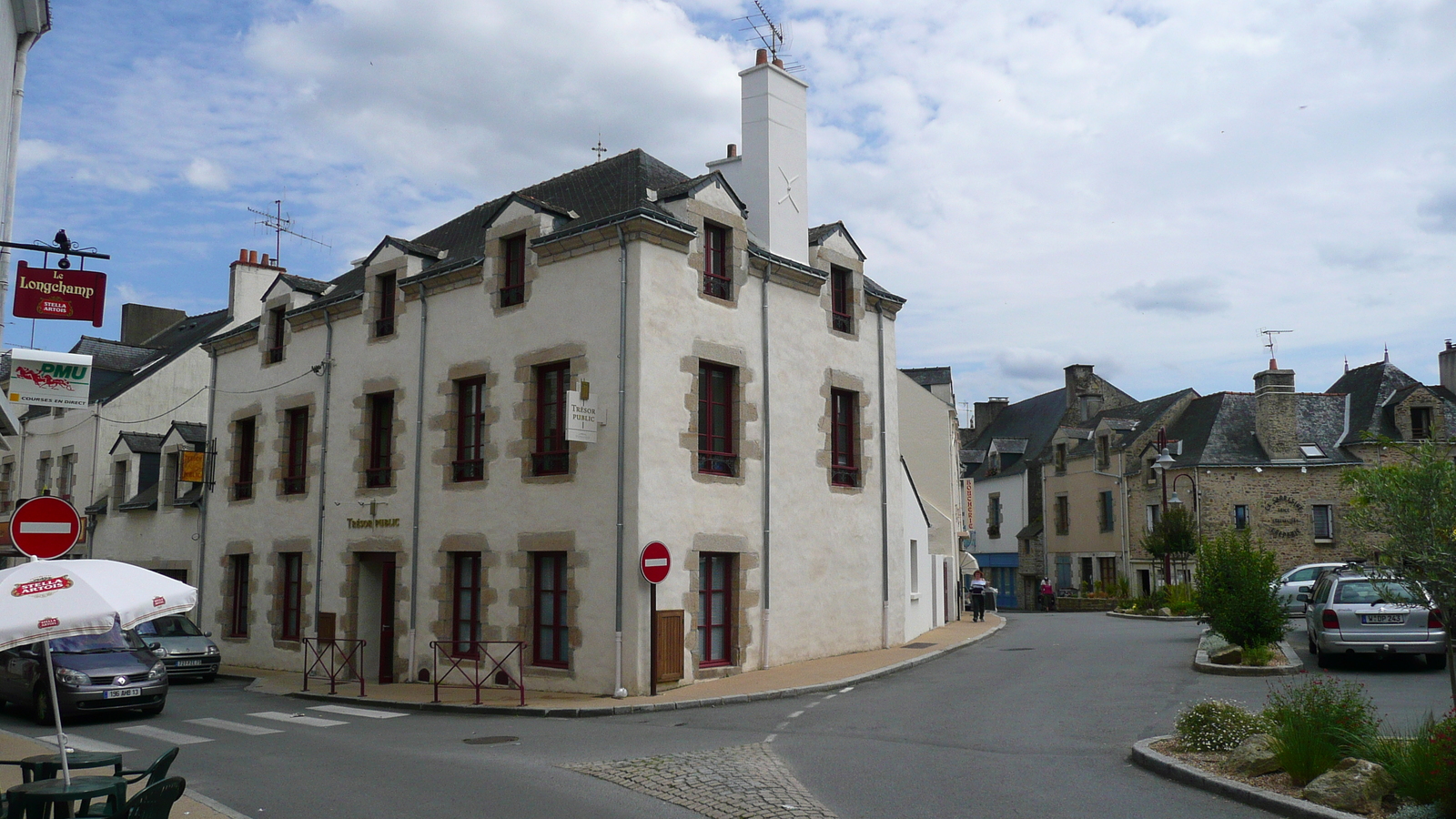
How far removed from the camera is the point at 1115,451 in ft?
131

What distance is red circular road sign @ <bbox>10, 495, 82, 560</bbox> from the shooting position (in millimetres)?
8133

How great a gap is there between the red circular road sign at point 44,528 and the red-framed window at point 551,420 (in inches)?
309

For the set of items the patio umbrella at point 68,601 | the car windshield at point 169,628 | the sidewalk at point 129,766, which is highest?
the patio umbrella at point 68,601

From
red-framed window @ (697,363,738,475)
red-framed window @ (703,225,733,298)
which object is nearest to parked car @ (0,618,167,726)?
red-framed window @ (697,363,738,475)

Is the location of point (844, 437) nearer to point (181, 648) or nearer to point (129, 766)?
point (129, 766)

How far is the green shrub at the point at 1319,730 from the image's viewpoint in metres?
7.61

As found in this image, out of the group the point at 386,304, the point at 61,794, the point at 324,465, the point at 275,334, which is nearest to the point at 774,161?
the point at 386,304

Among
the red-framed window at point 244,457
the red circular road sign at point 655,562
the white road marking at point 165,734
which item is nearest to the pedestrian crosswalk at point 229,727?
the white road marking at point 165,734

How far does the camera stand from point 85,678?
43.6 feet

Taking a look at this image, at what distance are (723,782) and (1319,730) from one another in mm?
4471

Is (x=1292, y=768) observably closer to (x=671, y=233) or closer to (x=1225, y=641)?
(x=1225, y=641)

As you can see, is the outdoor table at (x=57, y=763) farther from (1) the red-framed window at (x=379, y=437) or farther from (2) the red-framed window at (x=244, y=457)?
(2) the red-framed window at (x=244, y=457)

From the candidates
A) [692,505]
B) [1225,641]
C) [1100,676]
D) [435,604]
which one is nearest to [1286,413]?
[1225,641]

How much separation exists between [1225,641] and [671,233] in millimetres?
10355
